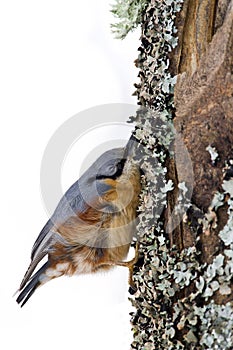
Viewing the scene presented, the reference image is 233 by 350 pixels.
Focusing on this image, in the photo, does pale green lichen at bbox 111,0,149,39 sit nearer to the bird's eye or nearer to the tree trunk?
the tree trunk

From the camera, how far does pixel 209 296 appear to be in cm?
117

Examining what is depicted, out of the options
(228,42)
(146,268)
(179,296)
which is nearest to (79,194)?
(146,268)

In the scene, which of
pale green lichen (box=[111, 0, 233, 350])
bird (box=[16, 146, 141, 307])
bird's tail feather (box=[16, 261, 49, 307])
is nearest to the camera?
pale green lichen (box=[111, 0, 233, 350])

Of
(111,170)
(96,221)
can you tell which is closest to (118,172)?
(111,170)

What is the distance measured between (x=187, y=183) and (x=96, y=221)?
376 millimetres

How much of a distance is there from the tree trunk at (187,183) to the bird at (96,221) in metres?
0.07

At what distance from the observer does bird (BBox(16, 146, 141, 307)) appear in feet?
4.78

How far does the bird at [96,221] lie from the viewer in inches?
57.4

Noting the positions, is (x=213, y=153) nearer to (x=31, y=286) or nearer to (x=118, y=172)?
(x=118, y=172)

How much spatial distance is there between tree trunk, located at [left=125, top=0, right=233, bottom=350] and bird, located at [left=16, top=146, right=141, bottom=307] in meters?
0.07

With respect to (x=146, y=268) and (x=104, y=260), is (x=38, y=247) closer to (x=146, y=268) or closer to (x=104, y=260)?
(x=104, y=260)

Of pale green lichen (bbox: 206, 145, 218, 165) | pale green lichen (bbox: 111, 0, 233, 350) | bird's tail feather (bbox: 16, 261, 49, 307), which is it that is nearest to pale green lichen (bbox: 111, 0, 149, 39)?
pale green lichen (bbox: 111, 0, 233, 350)

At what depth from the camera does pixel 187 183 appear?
4.14 ft

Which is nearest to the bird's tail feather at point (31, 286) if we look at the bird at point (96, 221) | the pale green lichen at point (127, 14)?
the bird at point (96, 221)
